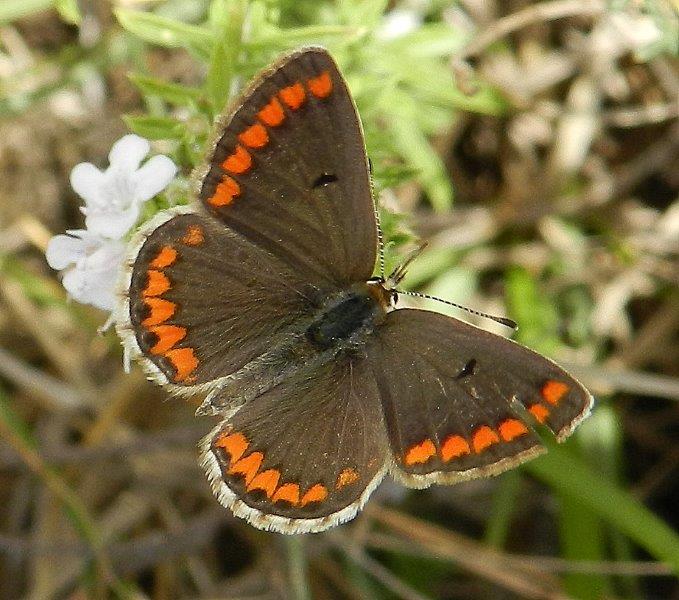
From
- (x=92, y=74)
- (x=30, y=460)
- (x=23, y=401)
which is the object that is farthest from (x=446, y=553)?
(x=92, y=74)

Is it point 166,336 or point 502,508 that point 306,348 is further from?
point 502,508

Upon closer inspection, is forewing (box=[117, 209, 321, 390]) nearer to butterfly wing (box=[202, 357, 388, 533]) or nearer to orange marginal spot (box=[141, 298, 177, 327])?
orange marginal spot (box=[141, 298, 177, 327])

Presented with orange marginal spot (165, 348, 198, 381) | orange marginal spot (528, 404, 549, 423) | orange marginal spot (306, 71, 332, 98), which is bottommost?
orange marginal spot (528, 404, 549, 423)

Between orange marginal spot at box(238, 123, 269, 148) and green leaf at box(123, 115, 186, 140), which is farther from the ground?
orange marginal spot at box(238, 123, 269, 148)

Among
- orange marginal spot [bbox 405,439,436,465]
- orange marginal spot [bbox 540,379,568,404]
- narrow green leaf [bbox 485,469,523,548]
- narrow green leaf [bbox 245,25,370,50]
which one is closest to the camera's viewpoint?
orange marginal spot [bbox 540,379,568,404]

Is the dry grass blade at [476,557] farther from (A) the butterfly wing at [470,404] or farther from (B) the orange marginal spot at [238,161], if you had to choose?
(B) the orange marginal spot at [238,161]

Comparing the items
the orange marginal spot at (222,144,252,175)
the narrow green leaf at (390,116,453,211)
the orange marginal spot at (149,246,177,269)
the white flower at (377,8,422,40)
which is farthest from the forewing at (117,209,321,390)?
the white flower at (377,8,422,40)

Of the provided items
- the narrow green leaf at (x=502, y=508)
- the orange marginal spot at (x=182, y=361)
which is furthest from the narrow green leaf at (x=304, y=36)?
the narrow green leaf at (x=502, y=508)

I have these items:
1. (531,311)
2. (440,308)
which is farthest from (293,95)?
(531,311)
